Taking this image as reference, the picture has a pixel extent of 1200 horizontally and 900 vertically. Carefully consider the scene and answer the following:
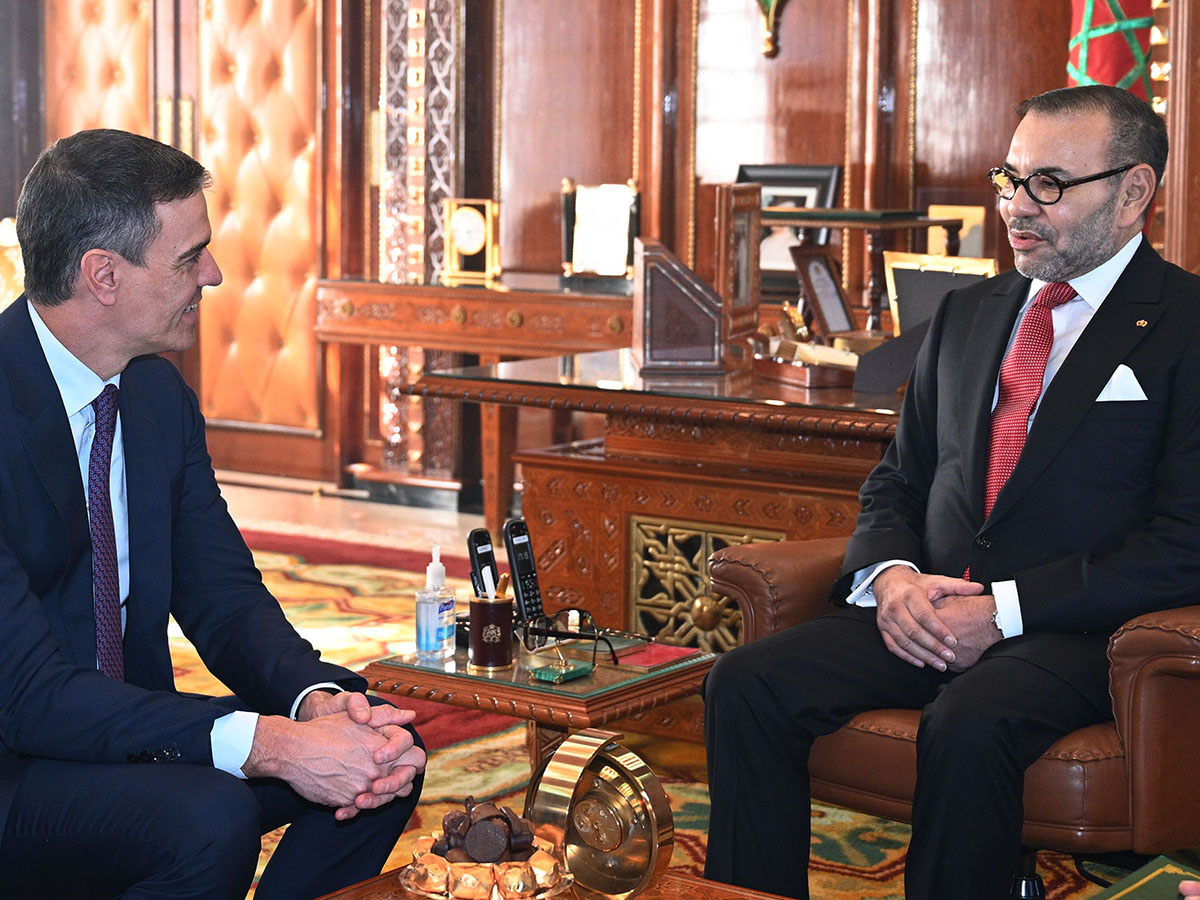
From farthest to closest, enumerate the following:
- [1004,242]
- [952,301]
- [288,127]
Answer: [288,127]
[1004,242]
[952,301]

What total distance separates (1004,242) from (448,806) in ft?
11.2

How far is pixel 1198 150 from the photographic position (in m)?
3.96

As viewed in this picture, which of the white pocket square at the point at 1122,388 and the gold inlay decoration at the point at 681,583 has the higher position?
the white pocket square at the point at 1122,388

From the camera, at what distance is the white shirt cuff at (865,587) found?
281cm

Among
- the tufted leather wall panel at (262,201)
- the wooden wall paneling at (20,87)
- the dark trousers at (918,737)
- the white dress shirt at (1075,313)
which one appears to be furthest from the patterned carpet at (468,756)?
the wooden wall paneling at (20,87)

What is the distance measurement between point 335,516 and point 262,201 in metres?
1.71

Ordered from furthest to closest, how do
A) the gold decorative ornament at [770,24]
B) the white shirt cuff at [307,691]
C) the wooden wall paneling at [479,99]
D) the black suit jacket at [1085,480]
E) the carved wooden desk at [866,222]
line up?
the wooden wall paneling at [479,99] < the gold decorative ornament at [770,24] < the carved wooden desk at [866,222] < the black suit jacket at [1085,480] < the white shirt cuff at [307,691]

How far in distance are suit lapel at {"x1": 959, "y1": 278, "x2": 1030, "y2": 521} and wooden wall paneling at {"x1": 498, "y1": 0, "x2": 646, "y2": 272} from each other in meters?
3.93

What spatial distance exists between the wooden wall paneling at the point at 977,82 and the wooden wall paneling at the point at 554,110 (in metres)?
1.31

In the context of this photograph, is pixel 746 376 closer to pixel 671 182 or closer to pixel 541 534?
pixel 541 534

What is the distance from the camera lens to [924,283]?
3.97 meters

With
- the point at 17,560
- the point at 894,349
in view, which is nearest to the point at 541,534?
the point at 894,349

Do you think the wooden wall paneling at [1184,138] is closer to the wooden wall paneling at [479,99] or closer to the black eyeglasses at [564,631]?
the black eyeglasses at [564,631]

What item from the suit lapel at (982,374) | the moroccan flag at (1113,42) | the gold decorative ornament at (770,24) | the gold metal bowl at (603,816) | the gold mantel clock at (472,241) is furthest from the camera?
the gold mantel clock at (472,241)
